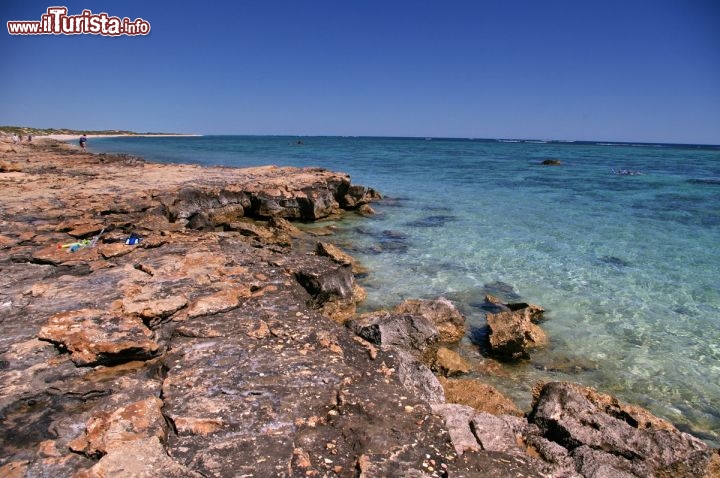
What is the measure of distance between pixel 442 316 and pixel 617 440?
375cm

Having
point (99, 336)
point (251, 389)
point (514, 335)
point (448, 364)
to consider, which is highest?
point (99, 336)

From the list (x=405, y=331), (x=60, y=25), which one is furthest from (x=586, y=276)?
(x=60, y=25)

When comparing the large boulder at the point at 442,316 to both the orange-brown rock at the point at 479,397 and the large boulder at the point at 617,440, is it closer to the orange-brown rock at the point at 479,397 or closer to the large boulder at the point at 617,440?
the orange-brown rock at the point at 479,397

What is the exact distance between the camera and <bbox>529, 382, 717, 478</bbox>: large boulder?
4098 mm

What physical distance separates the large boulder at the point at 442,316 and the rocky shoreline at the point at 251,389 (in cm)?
3

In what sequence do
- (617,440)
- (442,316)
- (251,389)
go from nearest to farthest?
(251,389), (617,440), (442,316)

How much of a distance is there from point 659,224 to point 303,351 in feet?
61.1

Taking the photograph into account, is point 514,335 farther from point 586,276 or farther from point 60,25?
point 60,25

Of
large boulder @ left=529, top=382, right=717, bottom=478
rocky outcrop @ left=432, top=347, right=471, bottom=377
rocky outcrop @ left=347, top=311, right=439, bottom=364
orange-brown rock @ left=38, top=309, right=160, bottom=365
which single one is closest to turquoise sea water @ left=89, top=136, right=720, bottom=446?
rocky outcrop @ left=432, top=347, right=471, bottom=377

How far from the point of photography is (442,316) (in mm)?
7840

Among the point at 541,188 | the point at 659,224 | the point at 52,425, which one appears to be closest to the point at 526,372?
the point at 52,425

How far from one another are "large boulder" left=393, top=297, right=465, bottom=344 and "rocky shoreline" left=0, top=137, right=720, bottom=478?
3 cm

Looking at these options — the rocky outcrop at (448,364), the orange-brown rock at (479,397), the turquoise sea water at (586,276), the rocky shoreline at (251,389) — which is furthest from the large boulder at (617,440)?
the rocky outcrop at (448,364)

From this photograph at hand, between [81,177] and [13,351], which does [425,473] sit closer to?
[13,351]
